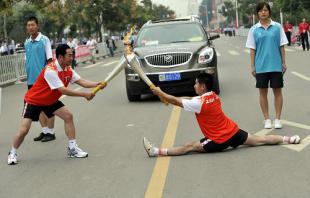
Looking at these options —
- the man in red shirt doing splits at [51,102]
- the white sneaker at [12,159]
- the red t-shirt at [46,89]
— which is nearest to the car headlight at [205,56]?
the man in red shirt doing splits at [51,102]

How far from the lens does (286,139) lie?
6984 millimetres

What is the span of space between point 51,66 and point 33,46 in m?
1.84

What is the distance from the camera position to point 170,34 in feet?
43.5

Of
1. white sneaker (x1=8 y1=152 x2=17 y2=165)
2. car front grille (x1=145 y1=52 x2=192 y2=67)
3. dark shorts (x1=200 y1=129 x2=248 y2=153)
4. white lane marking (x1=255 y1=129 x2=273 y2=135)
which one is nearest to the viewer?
dark shorts (x1=200 y1=129 x2=248 y2=153)

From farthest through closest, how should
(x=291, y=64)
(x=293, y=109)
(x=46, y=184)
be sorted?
(x=291, y=64) → (x=293, y=109) → (x=46, y=184)

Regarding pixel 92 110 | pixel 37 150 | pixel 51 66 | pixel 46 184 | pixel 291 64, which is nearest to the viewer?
pixel 46 184

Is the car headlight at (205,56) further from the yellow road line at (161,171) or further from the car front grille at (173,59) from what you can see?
the yellow road line at (161,171)

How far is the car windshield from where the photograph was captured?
1306cm

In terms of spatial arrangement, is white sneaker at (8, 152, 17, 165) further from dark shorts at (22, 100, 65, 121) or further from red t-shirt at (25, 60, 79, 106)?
red t-shirt at (25, 60, 79, 106)

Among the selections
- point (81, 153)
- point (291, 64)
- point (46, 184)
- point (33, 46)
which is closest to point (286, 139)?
point (81, 153)

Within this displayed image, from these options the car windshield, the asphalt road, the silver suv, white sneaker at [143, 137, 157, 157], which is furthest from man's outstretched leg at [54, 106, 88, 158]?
the car windshield

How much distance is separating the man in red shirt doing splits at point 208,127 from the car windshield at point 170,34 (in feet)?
21.1

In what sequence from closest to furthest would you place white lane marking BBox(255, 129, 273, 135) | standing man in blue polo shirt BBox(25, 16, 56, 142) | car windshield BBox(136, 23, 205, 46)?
white lane marking BBox(255, 129, 273, 135), standing man in blue polo shirt BBox(25, 16, 56, 142), car windshield BBox(136, 23, 205, 46)

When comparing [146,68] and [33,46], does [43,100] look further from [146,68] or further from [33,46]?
[146,68]
